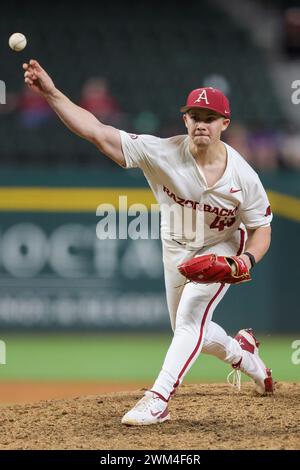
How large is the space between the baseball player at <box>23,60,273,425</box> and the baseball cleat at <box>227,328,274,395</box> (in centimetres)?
68

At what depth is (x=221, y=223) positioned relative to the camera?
5.05 meters

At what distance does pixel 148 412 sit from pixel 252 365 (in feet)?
3.76

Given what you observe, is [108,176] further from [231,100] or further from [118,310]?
[231,100]

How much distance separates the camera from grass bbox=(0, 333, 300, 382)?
8.05m

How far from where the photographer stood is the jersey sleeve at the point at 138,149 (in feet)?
15.8

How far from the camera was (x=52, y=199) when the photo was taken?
30.8ft

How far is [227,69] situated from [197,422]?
853cm

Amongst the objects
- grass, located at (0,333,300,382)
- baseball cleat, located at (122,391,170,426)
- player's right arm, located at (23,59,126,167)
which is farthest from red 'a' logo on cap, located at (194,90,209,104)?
grass, located at (0,333,300,382)

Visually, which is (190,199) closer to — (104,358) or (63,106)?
(63,106)

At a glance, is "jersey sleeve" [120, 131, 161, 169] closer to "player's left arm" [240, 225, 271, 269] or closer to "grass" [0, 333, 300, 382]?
"player's left arm" [240, 225, 271, 269]
